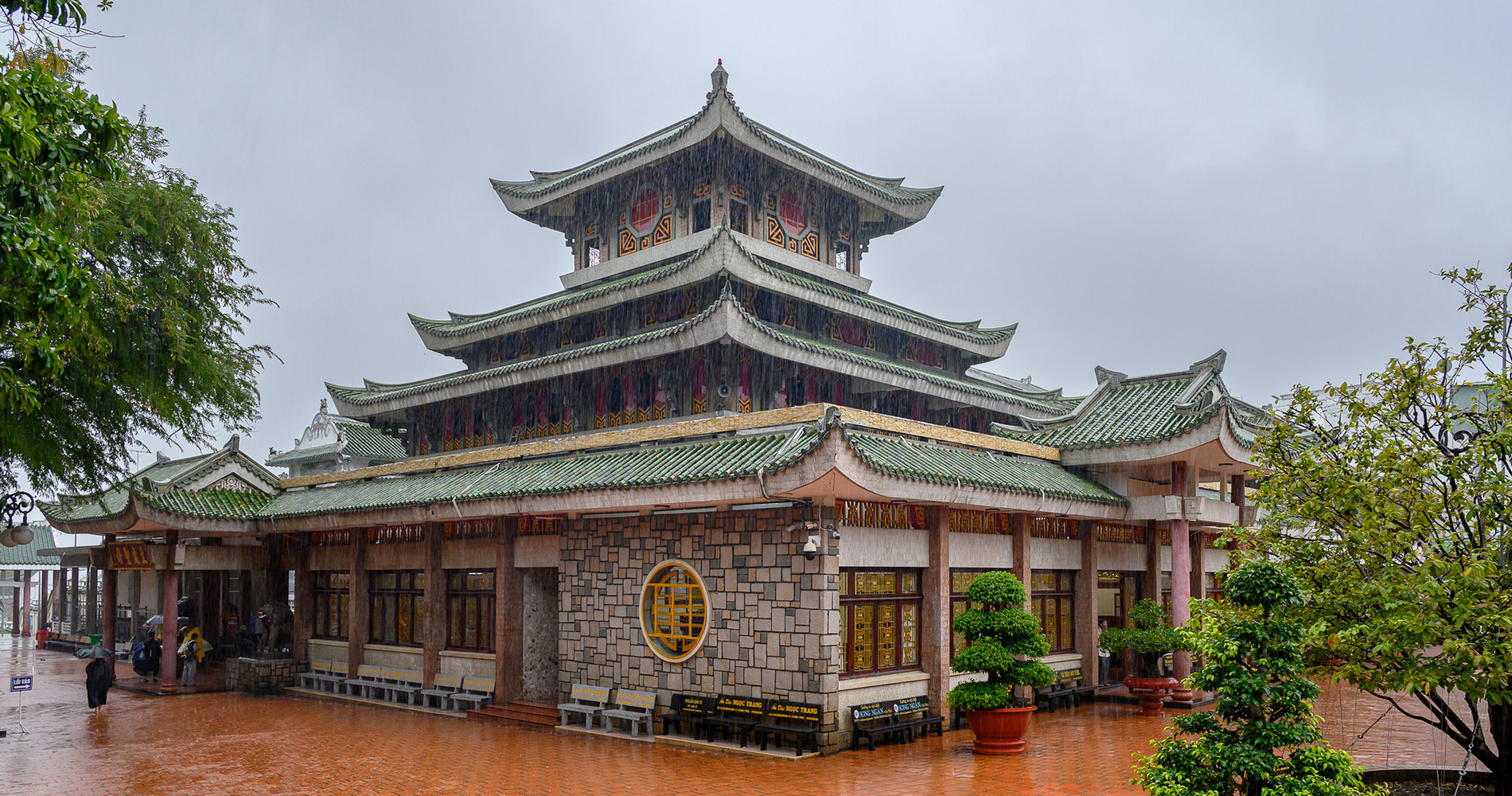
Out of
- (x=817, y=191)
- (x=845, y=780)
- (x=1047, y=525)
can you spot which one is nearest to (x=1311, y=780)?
(x=845, y=780)

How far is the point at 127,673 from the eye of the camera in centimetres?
2534

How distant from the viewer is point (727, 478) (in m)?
13.4

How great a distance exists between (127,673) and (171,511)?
7480mm

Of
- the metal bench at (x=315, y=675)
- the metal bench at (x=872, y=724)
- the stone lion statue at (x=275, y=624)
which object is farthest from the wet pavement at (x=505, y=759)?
the stone lion statue at (x=275, y=624)

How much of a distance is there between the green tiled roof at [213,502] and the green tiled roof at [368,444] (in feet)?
63.9

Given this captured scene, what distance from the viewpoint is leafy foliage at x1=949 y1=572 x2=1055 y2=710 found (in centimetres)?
1329

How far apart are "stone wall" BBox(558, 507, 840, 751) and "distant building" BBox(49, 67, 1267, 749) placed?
42mm

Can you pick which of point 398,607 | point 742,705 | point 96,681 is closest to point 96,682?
point 96,681

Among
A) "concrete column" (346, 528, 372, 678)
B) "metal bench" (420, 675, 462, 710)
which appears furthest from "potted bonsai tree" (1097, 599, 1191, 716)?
"concrete column" (346, 528, 372, 678)

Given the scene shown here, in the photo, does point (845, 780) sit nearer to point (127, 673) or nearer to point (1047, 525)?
point (1047, 525)

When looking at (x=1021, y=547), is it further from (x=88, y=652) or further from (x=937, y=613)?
(x=88, y=652)

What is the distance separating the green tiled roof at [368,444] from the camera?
1687 inches

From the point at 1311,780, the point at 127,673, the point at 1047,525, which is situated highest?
the point at 1047,525

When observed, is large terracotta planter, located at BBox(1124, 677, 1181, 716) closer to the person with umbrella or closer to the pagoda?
the pagoda
